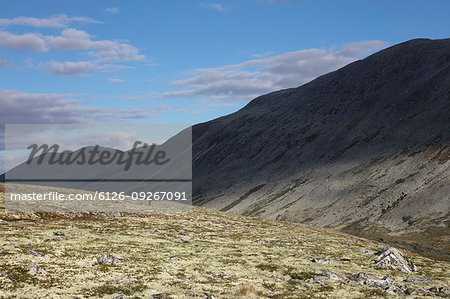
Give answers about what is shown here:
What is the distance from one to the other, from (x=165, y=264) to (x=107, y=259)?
17.2ft

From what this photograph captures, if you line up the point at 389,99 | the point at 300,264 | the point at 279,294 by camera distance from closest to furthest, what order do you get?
the point at 279,294 → the point at 300,264 → the point at 389,99

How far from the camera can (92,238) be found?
4622 centimetres

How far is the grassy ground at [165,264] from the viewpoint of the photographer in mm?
28531

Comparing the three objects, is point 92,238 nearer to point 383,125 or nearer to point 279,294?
point 279,294

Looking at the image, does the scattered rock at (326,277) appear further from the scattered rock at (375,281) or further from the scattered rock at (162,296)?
the scattered rock at (162,296)

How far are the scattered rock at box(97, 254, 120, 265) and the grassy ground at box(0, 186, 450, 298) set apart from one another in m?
0.58

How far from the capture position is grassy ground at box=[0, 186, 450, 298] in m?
28.5

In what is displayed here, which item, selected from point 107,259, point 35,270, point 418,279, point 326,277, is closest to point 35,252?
point 35,270

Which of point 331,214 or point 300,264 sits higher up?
point 300,264

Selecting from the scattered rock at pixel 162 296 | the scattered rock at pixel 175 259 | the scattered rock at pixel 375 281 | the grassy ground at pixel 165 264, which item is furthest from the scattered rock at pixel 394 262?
the scattered rock at pixel 162 296

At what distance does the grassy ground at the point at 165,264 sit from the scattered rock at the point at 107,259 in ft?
1.89

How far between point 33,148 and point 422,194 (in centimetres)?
10769

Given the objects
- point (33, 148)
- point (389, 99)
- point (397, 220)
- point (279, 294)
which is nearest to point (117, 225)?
point (33, 148)

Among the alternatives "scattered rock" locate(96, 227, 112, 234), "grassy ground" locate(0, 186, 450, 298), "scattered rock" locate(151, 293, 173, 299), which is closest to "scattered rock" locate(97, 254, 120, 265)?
"grassy ground" locate(0, 186, 450, 298)
